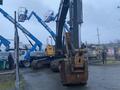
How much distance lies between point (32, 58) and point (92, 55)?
18.7 meters

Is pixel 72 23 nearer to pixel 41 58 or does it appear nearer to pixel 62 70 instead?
pixel 62 70

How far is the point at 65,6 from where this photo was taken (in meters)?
35.6

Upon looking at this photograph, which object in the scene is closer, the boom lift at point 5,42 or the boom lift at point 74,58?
the boom lift at point 74,58

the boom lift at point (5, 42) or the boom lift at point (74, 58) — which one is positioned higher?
the boom lift at point (5, 42)

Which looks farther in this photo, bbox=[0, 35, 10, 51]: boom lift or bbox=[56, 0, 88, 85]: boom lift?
bbox=[0, 35, 10, 51]: boom lift

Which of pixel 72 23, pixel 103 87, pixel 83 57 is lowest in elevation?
pixel 103 87

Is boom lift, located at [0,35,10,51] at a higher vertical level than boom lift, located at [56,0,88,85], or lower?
higher

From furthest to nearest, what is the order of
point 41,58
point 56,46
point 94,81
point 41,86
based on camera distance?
point 41,58, point 56,46, point 94,81, point 41,86

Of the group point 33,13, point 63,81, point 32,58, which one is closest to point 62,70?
point 63,81

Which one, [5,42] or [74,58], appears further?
[5,42]

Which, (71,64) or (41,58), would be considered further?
(41,58)

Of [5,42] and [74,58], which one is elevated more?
[5,42]

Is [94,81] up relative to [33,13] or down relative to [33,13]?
down

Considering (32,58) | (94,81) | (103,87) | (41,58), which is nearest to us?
(103,87)
